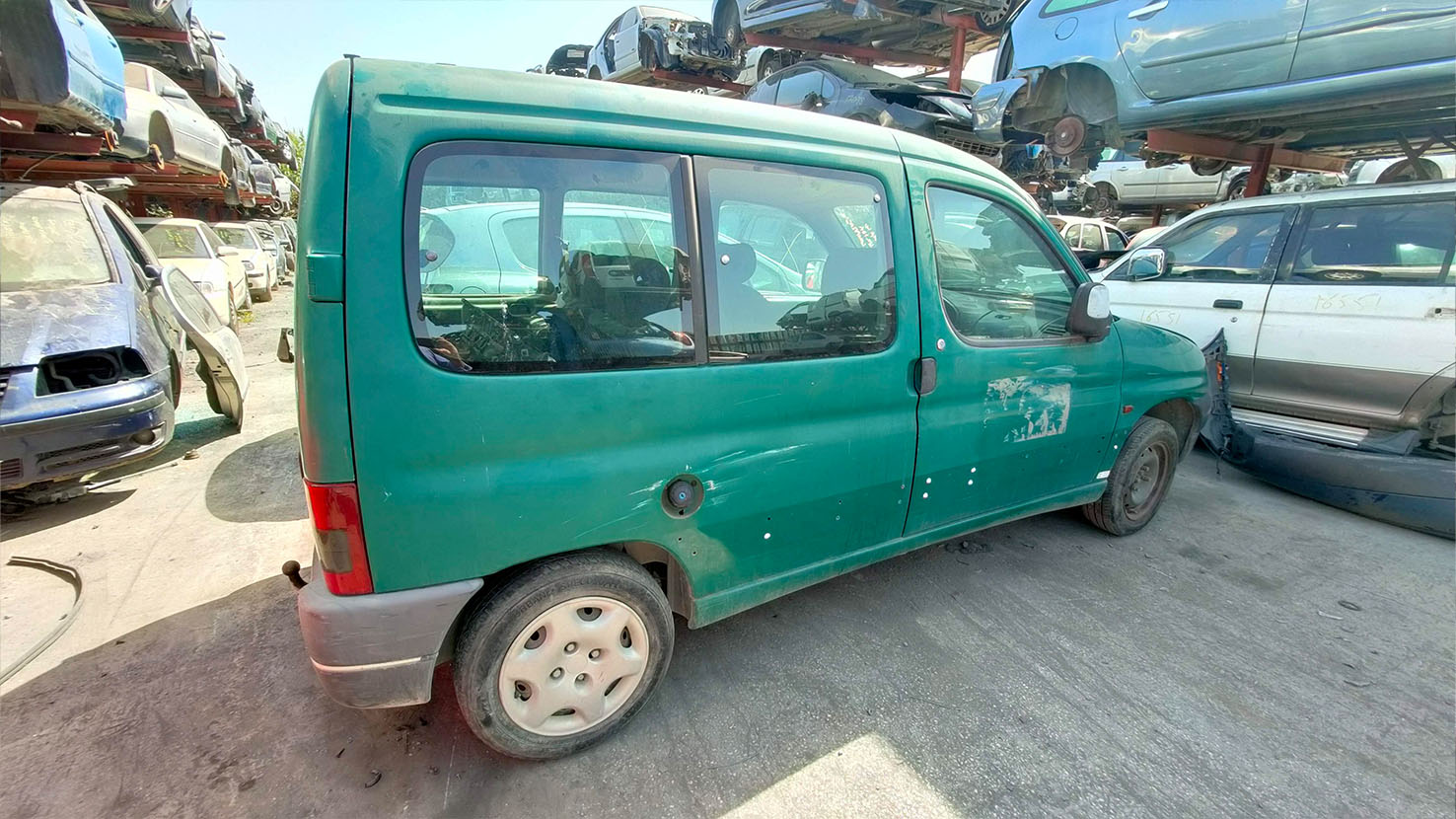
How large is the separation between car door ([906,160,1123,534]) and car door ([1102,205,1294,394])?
225 centimetres

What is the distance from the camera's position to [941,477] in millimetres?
2482

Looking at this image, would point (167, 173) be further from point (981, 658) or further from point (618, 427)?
point (981, 658)

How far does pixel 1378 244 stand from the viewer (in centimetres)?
383

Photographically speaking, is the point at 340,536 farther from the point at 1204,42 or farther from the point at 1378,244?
the point at 1204,42

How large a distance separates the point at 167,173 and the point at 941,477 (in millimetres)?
9508

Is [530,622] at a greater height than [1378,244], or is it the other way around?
[1378,244]

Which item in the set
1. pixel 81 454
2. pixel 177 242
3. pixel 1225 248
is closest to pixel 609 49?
pixel 177 242

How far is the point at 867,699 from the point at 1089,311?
1866 mm

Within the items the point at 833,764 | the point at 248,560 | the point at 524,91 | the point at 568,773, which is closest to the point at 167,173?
the point at 248,560

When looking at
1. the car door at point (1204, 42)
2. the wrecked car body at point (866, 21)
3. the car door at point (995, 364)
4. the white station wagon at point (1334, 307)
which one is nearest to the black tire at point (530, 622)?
the car door at point (995, 364)

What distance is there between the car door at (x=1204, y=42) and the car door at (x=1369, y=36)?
10 centimetres

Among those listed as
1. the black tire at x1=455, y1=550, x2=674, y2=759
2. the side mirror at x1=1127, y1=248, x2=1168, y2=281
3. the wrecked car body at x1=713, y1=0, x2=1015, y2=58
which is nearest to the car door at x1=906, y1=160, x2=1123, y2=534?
the black tire at x1=455, y1=550, x2=674, y2=759

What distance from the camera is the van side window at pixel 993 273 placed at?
2391 millimetres

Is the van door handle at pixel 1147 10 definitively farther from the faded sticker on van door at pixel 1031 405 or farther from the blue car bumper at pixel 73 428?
the blue car bumper at pixel 73 428
